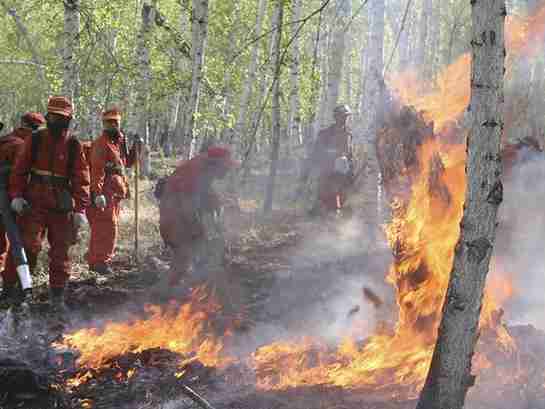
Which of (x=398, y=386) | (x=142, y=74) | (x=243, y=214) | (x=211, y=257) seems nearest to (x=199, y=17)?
(x=142, y=74)

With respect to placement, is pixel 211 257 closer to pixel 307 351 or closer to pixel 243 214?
pixel 307 351

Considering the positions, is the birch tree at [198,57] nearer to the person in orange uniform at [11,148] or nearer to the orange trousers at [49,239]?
the person in orange uniform at [11,148]

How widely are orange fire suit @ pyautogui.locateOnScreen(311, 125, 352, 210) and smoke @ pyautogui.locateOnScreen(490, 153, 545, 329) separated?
173 inches

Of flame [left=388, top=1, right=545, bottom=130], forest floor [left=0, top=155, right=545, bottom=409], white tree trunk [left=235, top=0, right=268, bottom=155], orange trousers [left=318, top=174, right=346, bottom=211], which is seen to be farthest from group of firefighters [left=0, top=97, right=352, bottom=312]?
white tree trunk [left=235, top=0, right=268, bottom=155]

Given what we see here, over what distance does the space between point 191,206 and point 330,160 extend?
213 inches

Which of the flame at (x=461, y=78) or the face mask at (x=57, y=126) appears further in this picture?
the face mask at (x=57, y=126)

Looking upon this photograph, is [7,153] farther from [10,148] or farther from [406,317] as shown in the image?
[406,317]

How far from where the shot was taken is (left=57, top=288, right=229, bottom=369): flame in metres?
5.45

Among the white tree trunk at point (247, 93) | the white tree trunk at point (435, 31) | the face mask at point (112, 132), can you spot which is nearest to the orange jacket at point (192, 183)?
the face mask at point (112, 132)

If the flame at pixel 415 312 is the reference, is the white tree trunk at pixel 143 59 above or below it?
above

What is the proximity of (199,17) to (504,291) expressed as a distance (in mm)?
8443

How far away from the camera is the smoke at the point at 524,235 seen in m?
7.57

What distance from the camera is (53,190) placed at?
6.16 meters

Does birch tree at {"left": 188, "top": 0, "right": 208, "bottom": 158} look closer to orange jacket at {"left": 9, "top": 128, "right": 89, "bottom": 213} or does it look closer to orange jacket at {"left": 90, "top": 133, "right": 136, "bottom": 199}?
orange jacket at {"left": 90, "top": 133, "right": 136, "bottom": 199}
